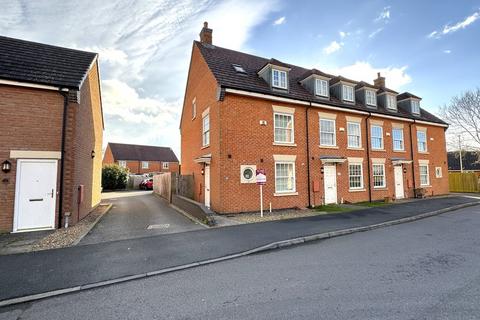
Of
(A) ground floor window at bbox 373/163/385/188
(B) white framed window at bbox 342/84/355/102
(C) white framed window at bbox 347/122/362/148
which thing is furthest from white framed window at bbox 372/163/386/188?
(B) white framed window at bbox 342/84/355/102

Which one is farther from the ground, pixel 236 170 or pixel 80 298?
pixel 236 170

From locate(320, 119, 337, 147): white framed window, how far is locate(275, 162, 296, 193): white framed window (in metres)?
2.92

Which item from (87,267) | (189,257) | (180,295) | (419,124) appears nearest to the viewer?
(180,295)

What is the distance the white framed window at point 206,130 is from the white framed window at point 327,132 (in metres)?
6.91

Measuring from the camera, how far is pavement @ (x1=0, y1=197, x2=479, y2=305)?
5.06 meters

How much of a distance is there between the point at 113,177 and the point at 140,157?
19.6 meters

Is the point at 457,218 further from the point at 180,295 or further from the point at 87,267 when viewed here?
the point at 87,267

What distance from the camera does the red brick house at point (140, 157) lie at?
49219mm

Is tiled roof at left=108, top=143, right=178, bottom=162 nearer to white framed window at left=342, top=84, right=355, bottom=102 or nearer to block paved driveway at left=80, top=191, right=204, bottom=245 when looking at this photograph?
block paved driveway at left=80, top=191, right=204, bottom=245

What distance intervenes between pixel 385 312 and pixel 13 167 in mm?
11923

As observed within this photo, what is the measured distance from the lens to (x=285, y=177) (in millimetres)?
13859

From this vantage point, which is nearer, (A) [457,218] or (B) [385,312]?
(B) [385,312]

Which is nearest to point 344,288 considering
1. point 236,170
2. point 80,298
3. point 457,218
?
point 80,298

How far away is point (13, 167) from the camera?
9.12 metres
